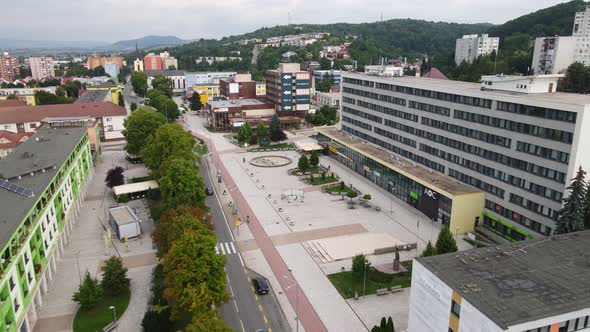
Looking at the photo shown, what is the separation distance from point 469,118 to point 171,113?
8947 cm

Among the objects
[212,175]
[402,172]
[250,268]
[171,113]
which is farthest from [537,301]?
[171,113]

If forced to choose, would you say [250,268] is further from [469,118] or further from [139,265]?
[469,118]

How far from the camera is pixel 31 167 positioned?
46656 mm

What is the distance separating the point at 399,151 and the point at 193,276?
4537cm

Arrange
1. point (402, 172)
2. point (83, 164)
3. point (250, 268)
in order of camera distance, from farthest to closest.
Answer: point (83, 164) → point (402, 172) → point (250, 268)

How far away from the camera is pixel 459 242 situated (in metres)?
47.2

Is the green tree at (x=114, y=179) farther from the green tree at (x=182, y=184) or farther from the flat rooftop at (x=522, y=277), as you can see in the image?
the flat rooftop at (x=522, y=277)

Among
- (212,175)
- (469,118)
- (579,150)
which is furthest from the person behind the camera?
(212,175)

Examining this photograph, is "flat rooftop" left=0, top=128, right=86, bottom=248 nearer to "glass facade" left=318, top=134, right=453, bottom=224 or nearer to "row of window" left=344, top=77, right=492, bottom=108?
"glass facade" left=318, top=134, right=453, bottom=224

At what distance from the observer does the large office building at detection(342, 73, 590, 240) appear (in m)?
40.1

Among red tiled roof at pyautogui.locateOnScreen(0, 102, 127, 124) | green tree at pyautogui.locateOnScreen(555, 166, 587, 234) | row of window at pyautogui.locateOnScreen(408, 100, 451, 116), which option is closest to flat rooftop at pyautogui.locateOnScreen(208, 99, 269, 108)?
red tiled roof at pyautogui.locateOnScreen(0, 102, 127, 124)

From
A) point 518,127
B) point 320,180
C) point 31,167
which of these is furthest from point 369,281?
point 31,167

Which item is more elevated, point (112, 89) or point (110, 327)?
point (112, 89)

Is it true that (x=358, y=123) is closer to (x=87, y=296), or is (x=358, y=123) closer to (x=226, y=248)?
(x=226, y=248)
